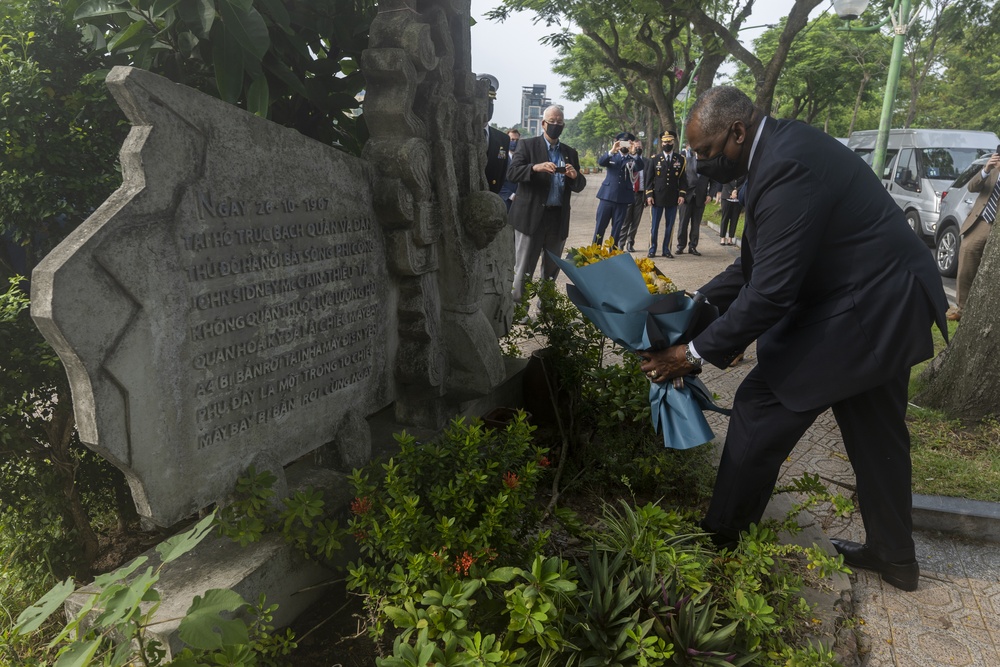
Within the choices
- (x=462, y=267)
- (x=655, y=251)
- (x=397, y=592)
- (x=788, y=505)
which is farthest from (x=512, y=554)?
(x=655, y=251)

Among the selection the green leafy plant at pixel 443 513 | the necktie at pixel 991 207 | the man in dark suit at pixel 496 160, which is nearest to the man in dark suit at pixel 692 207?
the man in dark suit at pixel 496 160

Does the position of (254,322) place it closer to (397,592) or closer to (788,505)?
(397,592)

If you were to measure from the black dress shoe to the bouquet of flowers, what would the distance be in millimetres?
947

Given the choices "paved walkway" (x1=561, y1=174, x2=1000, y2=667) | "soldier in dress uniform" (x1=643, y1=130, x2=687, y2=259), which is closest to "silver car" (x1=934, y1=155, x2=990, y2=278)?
"soldier in dress uniform" (x1=643, y1=130, x2=687, y2=259)

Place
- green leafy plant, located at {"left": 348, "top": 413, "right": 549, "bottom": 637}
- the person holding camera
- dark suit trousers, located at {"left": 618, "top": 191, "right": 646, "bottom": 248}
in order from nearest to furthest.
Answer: green leafy plant, located at {"left": 348, "top": 413, "right": 549, "bottom": 637} → the person holding camera → dark suit trousers, located at {"left": 618, "top": 191, "right": 646, "bottom": 248}

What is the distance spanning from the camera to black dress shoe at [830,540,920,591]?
276 cm

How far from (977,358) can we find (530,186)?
3968mm

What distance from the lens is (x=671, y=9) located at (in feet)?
43.8

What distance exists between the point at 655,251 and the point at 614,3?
7690mm

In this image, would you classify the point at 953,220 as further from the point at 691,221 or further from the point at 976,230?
the point at 976,230

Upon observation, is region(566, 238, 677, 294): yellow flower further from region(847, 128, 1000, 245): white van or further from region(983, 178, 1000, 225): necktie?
region(847, 128, 1000, 245): white van

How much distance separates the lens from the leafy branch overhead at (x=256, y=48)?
7.17ft

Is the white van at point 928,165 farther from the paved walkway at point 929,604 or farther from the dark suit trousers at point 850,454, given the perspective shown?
the dark suit trousers at point 850,454

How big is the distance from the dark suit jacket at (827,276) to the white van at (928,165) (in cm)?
1136
